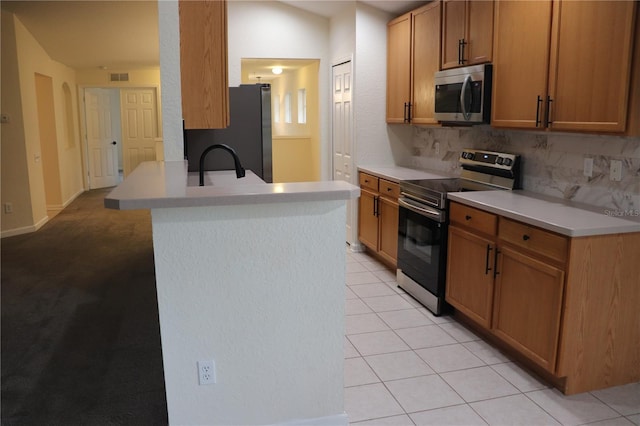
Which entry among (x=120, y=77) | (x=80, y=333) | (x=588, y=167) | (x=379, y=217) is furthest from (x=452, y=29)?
(x=120, y=77)

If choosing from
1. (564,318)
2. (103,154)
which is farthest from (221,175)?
(103,154)

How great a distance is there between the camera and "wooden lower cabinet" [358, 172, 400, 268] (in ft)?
15.0

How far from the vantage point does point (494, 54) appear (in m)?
3.47

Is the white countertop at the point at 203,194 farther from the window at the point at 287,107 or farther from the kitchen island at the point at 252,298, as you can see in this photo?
the window at the point at 287,107

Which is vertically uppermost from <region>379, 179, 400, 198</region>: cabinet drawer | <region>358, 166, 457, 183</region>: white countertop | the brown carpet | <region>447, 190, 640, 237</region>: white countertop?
<region>358, 166, 457, 183</region>: white countertop

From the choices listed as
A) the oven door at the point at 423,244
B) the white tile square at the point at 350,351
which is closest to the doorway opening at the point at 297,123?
the oven door at the point at 423,244

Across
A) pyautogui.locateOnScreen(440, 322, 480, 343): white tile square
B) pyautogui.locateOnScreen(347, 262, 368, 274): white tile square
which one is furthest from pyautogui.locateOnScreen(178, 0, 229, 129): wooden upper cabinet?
pyautogui.locateOnScreen(347, 262, 368, 274): white tile square

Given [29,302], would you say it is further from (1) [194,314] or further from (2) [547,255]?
(2) [547,255]

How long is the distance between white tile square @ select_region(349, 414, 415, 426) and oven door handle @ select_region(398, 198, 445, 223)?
60.8 inches

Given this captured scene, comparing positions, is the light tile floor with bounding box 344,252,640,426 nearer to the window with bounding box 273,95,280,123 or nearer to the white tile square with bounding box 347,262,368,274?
the white tile square with bounding box 347,262,368,274

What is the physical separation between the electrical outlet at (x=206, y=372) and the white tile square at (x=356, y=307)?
1.78 meters

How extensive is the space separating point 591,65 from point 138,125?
362 inches

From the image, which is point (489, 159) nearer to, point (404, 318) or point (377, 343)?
point (404, 318)

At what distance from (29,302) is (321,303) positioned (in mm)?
2968
